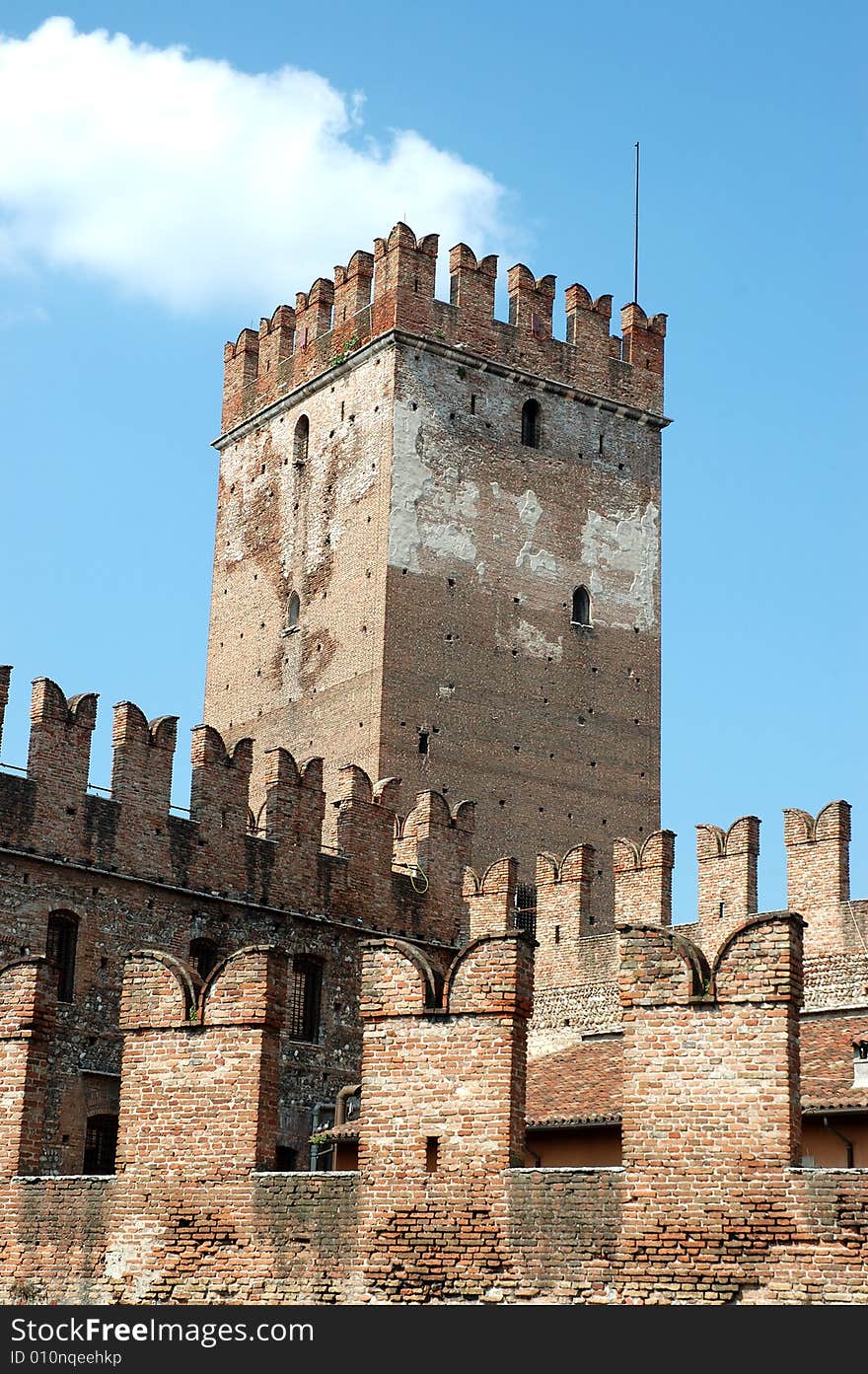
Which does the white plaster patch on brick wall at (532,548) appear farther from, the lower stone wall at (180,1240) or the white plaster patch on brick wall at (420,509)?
the lower stone wall at (180,1240)

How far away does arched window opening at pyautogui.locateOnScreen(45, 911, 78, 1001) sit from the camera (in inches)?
911

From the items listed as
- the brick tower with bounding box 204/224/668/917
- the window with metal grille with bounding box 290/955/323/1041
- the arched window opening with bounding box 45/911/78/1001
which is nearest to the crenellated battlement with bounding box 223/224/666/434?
the brick tower with bounding box 204/224/668/917

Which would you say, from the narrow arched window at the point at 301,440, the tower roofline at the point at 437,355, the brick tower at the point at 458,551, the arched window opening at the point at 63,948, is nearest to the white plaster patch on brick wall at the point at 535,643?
the brick tower at the point at 458,551

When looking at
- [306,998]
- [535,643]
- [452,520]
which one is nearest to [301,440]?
[452,520]

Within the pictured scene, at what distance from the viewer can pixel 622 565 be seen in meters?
40.2

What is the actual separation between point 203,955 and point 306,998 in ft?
4.54

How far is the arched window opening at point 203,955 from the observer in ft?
79.9

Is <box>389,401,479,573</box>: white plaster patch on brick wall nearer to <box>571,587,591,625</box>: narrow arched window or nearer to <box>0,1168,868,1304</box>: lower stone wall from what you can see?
<box>571,587,591,625</box>: narrow arched window

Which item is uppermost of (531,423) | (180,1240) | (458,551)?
(531,423)

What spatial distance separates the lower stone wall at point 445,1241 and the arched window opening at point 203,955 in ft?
28.0

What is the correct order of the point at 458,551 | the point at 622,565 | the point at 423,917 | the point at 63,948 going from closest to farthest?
the point at 63,948 → the point at 423,917 → the point at 458,551 → the point at 622,565

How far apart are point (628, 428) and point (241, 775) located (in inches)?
702

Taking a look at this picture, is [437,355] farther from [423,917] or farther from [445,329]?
[423,917]

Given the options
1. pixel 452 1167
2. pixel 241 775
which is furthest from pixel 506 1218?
pixel 241 775
